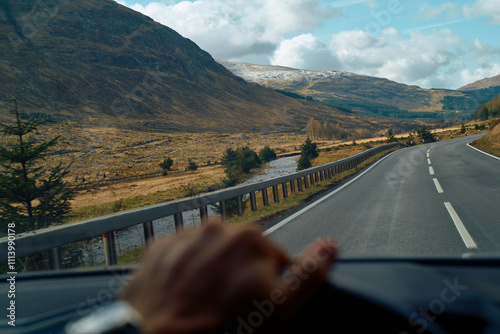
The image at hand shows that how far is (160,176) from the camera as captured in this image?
39.2 metres

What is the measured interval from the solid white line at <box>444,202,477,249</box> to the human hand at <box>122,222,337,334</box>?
18.0 feet

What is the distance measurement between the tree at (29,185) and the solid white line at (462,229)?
8.85 m

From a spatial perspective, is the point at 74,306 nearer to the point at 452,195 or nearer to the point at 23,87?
the point at 452,195

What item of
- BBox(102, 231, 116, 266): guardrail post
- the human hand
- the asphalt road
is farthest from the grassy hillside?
the human hand

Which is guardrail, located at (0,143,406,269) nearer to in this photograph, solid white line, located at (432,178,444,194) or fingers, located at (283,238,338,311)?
fingers, located at (283,238,338,311)

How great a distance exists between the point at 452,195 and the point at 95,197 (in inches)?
941

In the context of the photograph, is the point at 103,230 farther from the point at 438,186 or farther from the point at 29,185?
the point at 438,186

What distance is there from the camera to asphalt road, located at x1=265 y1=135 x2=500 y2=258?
5.68m

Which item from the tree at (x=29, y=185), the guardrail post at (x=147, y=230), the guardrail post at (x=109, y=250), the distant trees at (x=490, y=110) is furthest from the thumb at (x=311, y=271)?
the distant trees at (x=490, y=110)

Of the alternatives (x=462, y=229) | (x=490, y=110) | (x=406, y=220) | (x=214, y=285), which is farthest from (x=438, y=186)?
(x=490, y=110)

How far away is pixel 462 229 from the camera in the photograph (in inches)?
255

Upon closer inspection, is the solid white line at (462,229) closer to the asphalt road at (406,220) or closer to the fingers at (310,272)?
the asphalt road at (406,220)

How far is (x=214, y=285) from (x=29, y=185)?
Answer: 32.3ft
